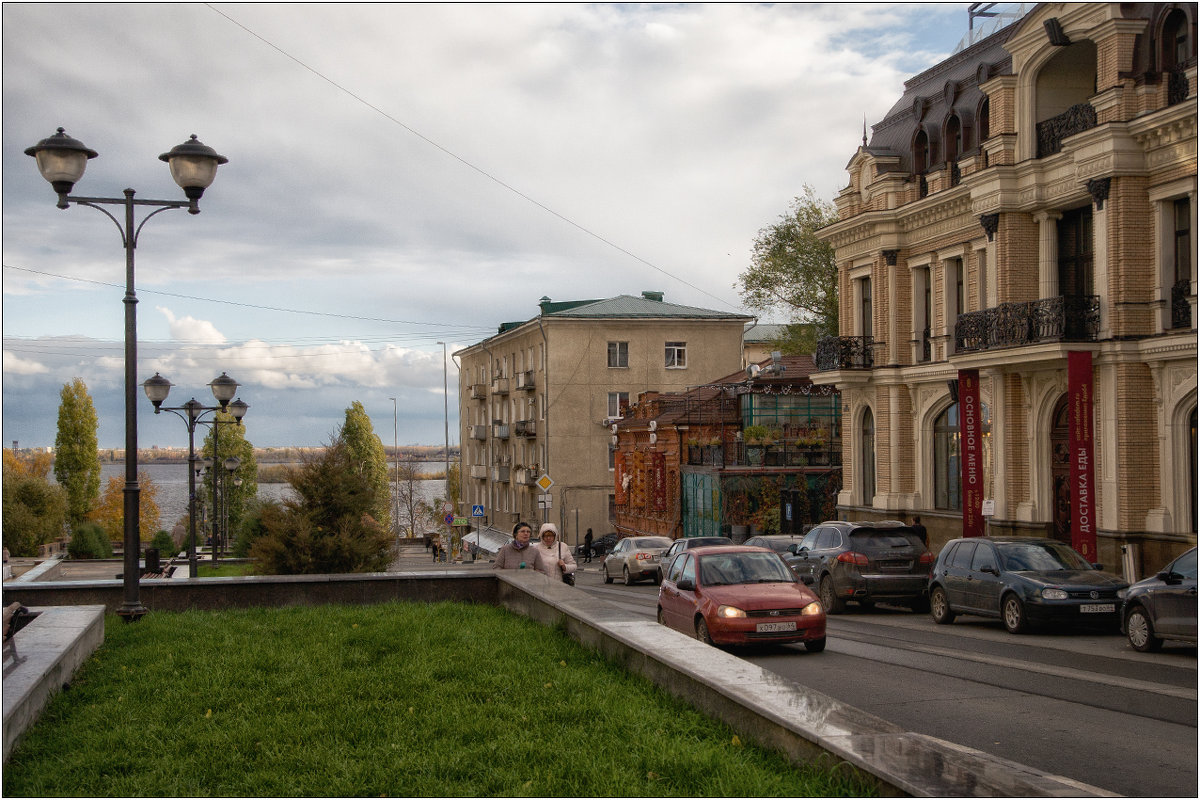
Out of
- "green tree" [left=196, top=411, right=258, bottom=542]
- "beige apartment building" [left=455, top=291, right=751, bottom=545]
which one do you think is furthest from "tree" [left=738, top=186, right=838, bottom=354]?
"green tree" [left=196, top=411, right=258, bottom=542]

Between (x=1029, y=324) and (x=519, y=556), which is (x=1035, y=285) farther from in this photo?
(x=519, y=556)

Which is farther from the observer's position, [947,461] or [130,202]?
[947,461]

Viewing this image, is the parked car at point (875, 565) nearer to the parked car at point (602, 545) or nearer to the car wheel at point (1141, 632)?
the car wheel at point (1141, 632)

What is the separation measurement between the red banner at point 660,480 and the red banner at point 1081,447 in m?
27.1

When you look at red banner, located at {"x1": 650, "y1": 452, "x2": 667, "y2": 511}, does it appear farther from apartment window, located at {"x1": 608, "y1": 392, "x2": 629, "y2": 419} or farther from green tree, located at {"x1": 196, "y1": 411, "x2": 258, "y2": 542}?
green tree, located at {"x1": 196, "y1": 411, "x2": 258, "y2": 542}

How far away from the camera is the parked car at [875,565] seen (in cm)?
2220

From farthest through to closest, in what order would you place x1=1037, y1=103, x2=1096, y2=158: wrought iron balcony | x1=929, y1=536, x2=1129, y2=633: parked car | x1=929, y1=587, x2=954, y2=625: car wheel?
x1=1037, y1=103, x2=1096, y2=158: wrought iron balcony → x1=929, y1=587, x2=954, y2=625: car wheel → x1=929, y1=536, x2=1129, y2=633: parked car

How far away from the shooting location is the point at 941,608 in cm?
2012

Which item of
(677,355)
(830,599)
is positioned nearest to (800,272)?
(677,355)

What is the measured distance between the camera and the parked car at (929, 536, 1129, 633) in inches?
683

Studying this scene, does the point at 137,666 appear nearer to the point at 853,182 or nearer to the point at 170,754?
the point at 170,754

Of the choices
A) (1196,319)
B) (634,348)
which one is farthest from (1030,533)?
(634,348)

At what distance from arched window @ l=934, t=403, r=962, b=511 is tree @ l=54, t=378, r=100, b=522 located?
2702 inches

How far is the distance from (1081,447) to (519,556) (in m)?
14.0
